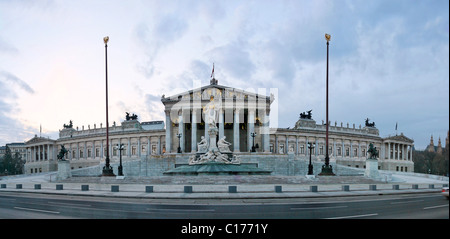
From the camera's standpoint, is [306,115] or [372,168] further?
[306,115]

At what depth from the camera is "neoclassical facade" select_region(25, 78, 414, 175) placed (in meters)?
78.4

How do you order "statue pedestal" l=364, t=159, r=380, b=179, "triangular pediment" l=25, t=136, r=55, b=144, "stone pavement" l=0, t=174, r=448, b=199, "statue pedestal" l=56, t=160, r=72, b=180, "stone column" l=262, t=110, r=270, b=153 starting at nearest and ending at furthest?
"stone pavement" l=0, t=174, r=448, b=199, "statue pedestal" l=364, t=159, r=380, b=179, "statue pedestal" l=56, t=160, r=72, b=180, "stone column" l=262, t=110, r=270, b=153, "triangular pediment" l=25, t=136, r=55, b=144

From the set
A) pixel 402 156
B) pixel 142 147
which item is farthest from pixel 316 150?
pixel 142 147

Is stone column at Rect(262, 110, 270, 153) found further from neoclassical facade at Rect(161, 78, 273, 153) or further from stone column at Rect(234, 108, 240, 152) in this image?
stone column at Rect(234, 108, 240, 152)

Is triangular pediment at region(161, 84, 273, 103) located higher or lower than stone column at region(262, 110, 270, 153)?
higher

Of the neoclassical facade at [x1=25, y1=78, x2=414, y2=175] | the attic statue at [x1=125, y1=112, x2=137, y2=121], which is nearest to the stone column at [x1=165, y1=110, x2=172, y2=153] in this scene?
the neoclassical facade at [x1=25, y1=78, x2=414, y2=175]

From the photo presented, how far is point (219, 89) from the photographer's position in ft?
267

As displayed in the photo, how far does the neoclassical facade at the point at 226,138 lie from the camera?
7838 cm

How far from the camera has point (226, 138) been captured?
296 feet

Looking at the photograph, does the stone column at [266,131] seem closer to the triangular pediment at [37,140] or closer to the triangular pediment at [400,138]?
the triangular pediment at [400,138]
